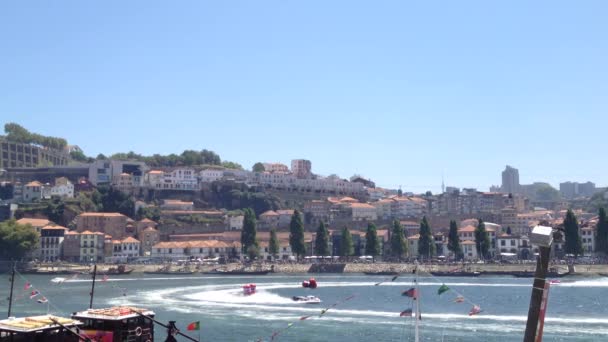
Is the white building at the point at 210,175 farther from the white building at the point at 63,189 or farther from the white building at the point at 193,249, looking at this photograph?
the white building at the point at 193,249

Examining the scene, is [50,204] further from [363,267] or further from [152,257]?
[363,267]

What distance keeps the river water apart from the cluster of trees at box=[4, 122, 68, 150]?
346 ft

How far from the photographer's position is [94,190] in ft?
468

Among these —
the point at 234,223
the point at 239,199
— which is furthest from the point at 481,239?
the point at 239,199

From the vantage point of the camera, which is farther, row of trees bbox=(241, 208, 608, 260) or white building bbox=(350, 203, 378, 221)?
white building bbox=(350, 203, 378, 221)

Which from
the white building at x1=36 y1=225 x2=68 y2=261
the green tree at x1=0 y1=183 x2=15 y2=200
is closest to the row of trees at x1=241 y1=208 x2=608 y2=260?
the white building at x1=36 y1=225 x2=68 y2=261

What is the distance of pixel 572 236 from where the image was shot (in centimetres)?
9338

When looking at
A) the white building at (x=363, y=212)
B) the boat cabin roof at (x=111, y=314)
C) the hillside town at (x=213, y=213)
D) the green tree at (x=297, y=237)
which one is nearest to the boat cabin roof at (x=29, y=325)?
the boat cabin roof at (x=111, y=314)

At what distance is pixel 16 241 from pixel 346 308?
232ft

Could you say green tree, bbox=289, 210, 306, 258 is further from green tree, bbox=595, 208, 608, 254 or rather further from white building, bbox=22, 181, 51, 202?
white building, bbox=22, 181, 51, 202

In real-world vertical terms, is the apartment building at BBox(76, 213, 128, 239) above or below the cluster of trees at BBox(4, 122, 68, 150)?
below

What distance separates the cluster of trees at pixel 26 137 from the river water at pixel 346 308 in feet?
346

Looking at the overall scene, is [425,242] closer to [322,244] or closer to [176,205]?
[322,244]

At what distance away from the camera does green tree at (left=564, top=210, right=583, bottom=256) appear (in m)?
93.1
